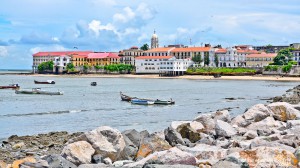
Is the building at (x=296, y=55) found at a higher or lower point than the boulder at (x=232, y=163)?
higher

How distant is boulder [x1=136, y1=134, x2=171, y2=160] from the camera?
42.6 feet

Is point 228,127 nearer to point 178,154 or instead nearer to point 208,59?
point 178,154

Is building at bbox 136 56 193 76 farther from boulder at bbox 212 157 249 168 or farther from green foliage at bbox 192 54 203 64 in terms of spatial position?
boulder at bbox 212 157 249 168

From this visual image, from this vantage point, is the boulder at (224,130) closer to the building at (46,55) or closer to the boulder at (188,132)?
the boulder at (188,132)

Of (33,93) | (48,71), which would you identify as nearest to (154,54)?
(48,71)

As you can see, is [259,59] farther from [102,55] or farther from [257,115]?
[257,115]

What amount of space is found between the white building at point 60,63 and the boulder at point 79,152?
533ft

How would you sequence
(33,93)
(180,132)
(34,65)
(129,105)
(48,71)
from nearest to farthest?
(180,132)
(129,105)
(33,93)
(48,71)
(34,65)

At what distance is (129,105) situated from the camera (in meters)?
46.6

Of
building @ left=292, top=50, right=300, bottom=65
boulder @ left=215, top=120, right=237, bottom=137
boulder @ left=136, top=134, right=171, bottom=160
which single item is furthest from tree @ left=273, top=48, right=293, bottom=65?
boulder @ left=136, top=134, right=171, bottom=160

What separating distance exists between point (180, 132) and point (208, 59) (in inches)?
5393

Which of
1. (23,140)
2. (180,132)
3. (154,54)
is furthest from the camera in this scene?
(154,54)

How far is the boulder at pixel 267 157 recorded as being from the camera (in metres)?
9.98

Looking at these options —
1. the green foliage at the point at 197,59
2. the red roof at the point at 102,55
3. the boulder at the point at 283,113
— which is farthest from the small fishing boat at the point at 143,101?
the red roof at the point at 102,55
